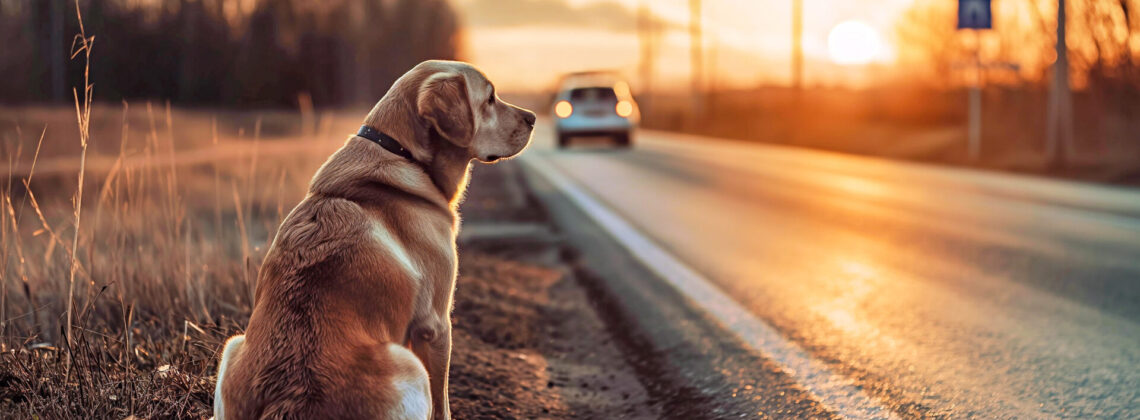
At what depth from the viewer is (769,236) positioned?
30.5 feet

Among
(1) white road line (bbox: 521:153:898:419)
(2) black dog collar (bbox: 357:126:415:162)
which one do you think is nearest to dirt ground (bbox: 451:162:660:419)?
(1) white road line (bbox: 521:153:898:419)

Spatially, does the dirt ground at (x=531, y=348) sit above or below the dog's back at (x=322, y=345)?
below

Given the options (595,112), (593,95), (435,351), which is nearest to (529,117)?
(435,351)

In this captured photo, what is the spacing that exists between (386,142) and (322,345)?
34.2 inches

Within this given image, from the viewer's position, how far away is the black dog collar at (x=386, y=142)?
3172 mm

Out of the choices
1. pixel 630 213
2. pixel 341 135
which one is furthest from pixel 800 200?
pixel 341 135

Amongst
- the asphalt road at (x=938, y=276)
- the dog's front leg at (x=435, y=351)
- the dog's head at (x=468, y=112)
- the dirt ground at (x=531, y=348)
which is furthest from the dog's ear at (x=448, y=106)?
the asphalt road at (x=938, y=276)

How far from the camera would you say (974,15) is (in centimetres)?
1975

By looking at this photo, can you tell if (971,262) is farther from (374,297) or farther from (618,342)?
(374,297)

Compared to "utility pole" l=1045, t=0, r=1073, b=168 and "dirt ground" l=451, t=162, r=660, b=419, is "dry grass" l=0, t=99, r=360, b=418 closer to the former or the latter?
"dirt ground" l=451, t=162, r=660, b=419

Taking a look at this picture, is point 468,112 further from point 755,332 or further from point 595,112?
point 595,112

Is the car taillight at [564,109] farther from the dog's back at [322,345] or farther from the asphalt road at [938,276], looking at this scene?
the dog's back at [322,345]

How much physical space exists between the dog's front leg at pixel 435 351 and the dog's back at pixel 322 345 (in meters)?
0.11

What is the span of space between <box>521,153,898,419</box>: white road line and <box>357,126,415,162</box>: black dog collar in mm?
1802
